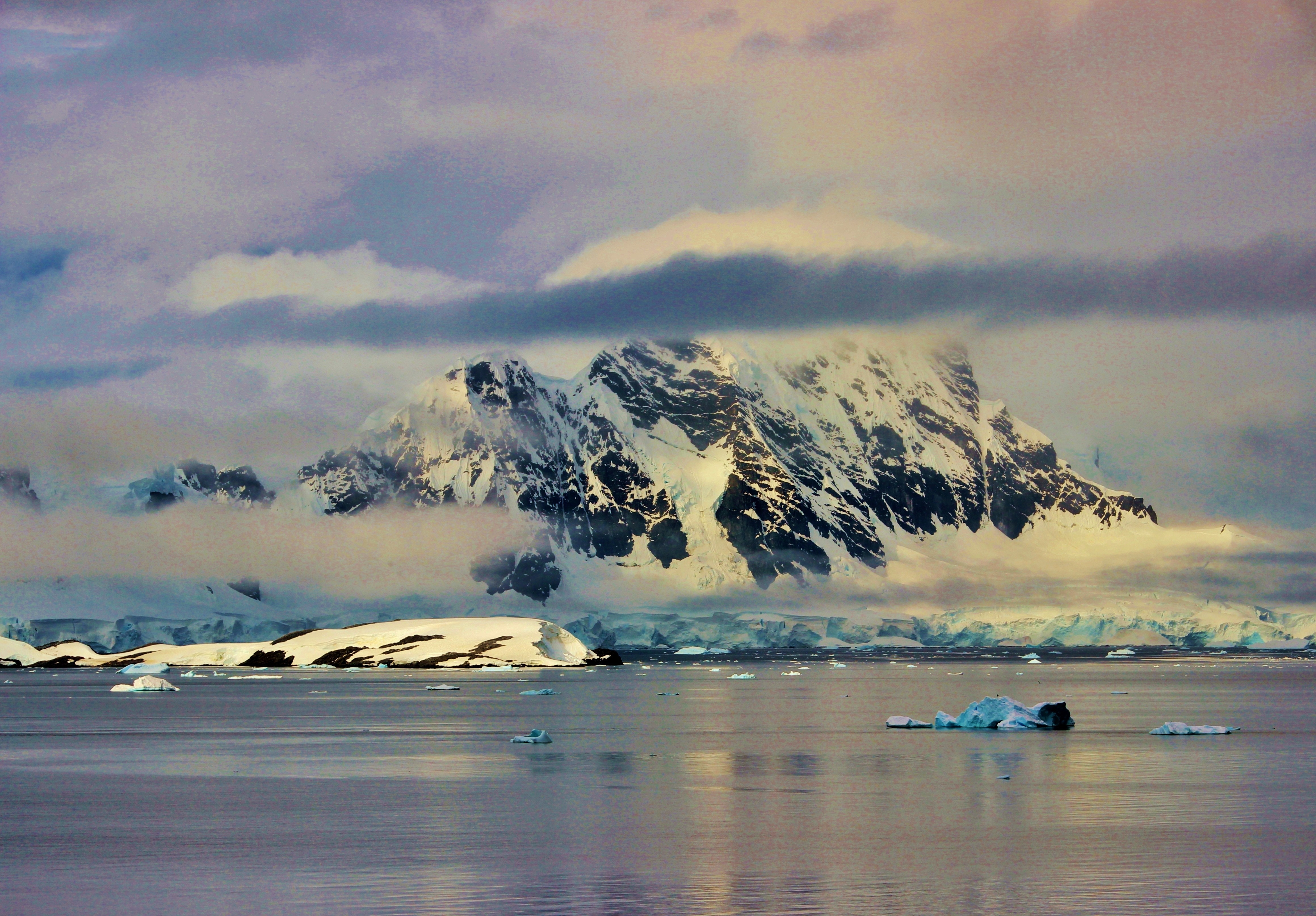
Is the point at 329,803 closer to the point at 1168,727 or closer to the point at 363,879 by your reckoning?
the point at 363,879

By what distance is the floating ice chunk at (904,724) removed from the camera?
3253 inches

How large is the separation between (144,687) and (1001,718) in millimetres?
81019

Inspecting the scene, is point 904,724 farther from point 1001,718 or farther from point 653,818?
point 653,818

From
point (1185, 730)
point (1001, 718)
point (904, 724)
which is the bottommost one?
point (904, 724)

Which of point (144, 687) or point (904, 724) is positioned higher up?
point (904, 724)

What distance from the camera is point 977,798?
47.0m

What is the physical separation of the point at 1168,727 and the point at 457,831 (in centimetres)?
4400

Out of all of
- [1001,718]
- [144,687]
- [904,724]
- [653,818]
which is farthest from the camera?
[144,687]

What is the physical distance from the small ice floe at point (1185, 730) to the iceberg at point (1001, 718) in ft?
19.1

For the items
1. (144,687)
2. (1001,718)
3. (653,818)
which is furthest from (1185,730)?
(144,687)

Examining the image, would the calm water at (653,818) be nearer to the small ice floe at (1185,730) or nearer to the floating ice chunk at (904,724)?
the small ice floe at (1185,730)

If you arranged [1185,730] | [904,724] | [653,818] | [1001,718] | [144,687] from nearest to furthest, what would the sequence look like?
[653,818] < [1185,730] < [1001,718] < [904,724] < [144,687]

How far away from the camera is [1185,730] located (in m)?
74.0

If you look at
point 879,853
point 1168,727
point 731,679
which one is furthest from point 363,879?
point 731,679
